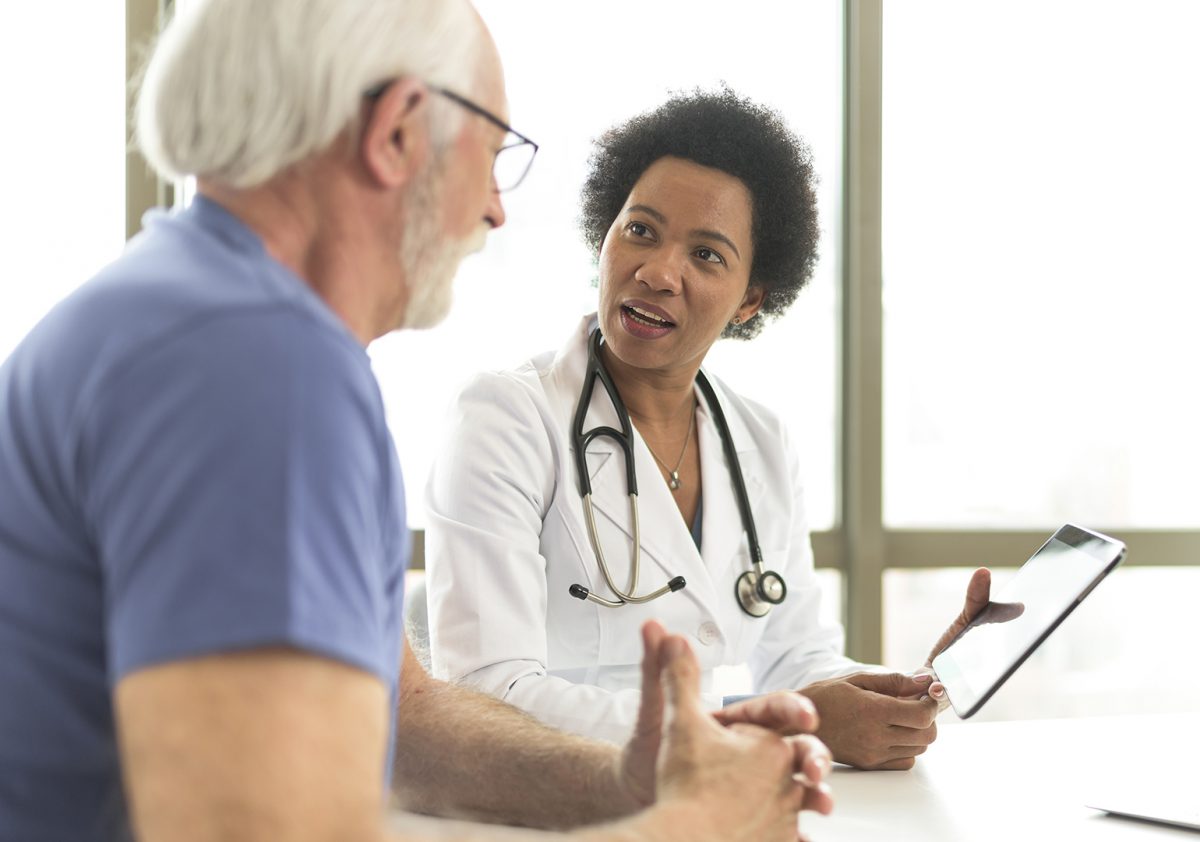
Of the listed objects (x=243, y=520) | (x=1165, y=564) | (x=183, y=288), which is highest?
(x=183, y=288)

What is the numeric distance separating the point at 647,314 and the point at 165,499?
1.25m

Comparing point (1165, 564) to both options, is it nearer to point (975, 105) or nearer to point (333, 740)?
point (975, 105)

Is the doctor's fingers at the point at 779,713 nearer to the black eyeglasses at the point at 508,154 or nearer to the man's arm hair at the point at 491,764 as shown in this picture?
the man's arm hair at the point at 491,764

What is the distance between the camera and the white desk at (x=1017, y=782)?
1.20 metres

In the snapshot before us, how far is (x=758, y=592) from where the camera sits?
5.83 feet

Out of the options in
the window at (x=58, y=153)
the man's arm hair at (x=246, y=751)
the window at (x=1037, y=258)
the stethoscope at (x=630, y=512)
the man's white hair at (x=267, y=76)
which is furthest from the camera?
the window at (x=1037, y=258)

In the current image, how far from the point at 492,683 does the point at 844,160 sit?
195cm

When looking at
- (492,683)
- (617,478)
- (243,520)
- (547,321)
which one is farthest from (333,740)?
(547,321)

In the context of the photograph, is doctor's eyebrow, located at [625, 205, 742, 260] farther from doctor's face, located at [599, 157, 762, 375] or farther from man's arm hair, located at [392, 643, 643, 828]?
man's arm hair, located at [392, 643, 643, 828]

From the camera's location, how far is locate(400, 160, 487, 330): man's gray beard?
0.88 meters

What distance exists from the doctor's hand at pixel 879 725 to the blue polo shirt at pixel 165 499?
83cm

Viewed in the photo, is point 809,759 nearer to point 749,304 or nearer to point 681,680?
point 681,680

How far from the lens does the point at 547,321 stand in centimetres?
283

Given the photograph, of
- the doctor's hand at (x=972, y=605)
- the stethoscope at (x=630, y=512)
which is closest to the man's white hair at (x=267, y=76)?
the stethoscope at (x=630, y=512)
